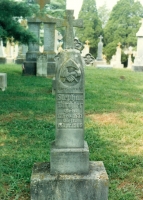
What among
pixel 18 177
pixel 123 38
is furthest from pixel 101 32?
pixel 18 177

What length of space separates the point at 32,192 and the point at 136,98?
720 cm

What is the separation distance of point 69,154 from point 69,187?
0.35 m

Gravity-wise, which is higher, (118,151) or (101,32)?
(101,32)

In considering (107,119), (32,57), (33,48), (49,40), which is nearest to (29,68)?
(32,57)

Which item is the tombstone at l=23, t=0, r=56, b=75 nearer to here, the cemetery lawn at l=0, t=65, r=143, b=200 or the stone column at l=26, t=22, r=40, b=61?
the stone column at l=26, t=22, r=40, b=61

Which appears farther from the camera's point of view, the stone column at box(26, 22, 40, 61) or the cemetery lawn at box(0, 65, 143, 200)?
the stone column at box(26, 22, 40, 61)

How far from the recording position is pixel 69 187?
3.58 m

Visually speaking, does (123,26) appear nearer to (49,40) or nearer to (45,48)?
(49,40)

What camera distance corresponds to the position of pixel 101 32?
136 ft

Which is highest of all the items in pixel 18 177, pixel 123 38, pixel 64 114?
pixel 123 38

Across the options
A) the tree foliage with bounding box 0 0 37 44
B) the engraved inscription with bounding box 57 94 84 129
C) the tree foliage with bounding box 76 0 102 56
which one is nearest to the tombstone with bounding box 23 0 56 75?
the tree foliage with bounding box 0 0 37 44

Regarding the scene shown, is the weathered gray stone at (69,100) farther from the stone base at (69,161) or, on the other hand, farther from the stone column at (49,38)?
the stone column at (49,38)

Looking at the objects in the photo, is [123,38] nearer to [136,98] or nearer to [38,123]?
[136,98]

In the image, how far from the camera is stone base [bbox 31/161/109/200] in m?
3.56
